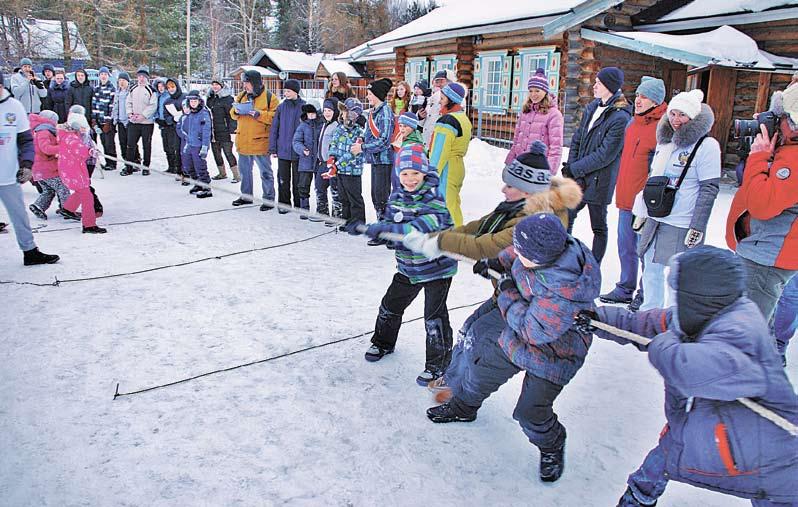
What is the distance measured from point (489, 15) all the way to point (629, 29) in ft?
11.7

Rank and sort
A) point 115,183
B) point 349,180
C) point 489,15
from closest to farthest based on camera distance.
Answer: point 349,180 → point 115,183 → point 489,15

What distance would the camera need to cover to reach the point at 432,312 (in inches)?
146

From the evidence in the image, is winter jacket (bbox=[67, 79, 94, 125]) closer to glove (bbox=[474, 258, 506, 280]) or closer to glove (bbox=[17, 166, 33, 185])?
glove (bbox=[17, 166, 33, 185])

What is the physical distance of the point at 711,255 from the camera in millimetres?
2031

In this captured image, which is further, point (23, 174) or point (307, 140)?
point (307, 140)

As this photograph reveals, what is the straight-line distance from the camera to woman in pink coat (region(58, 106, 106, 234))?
6.89 meters

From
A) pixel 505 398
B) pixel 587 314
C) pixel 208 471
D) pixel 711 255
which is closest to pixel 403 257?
pixel 505 398

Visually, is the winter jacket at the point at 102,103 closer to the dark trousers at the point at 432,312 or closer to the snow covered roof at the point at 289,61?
the dark trousers at the point at 432,312

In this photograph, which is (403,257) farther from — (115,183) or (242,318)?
(115,183)

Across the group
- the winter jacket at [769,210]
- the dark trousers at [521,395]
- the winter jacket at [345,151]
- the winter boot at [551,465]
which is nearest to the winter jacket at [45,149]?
the winter jacket at [345,151]

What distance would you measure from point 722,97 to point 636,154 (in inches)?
375

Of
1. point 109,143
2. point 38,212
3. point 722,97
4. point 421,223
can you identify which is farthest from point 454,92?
point 722,97

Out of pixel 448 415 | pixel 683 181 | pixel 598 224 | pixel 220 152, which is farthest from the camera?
pixel 220 152

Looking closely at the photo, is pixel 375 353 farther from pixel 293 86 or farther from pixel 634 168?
pixel 293 86
